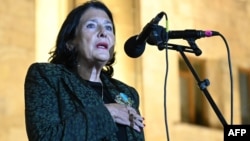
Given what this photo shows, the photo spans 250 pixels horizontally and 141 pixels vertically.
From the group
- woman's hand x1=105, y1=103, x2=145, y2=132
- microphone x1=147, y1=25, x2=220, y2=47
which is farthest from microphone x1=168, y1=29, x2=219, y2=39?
woman's hand x1=105, y1=103, x2=145, y2=132

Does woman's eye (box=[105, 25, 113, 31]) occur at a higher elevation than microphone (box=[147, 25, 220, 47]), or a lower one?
higher

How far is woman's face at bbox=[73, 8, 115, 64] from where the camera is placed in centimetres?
248

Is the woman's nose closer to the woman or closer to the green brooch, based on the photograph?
the woman

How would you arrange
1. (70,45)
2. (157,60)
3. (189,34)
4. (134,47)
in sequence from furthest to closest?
(157,60) < (70,45) < (134,47) < (189,34)

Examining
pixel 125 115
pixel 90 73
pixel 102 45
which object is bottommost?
pixel 125 115

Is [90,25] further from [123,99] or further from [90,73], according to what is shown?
[123,99]

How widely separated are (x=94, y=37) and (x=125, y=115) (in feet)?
1.12

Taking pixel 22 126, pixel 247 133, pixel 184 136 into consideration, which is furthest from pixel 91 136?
pixel 184 136

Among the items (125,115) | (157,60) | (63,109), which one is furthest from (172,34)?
(157,60)

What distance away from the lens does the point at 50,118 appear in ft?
7.37

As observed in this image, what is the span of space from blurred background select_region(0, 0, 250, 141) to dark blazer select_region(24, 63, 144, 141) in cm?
319

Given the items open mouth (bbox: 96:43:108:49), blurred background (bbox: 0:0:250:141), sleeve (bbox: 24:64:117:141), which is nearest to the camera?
sleeve (bbox: 24:64:117:141)

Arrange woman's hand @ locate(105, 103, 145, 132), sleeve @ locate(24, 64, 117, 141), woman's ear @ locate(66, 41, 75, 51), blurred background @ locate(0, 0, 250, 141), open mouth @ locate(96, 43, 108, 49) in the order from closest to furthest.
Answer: sleeve @ locate(24, 64, 117, 141), woman's hand @ locate(105, 103, 145, 132), open mouth @ locate(96, 43, 108, 49), woman's ear @ locate(66, 41, 75, 51), blurred background @ locate(0, 0, 250, 141)

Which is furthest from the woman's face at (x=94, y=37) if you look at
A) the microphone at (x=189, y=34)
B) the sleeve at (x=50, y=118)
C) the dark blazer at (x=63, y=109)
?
the microphone at (x=189, y=34)
